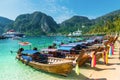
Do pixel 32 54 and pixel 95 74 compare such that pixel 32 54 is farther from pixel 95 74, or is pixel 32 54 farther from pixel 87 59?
pixel 95 74

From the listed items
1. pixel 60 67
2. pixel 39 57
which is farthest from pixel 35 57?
pixel 60 67

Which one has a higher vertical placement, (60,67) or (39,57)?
(39,57)

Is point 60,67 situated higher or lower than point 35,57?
lower

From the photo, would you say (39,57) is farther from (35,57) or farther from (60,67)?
(60,67)

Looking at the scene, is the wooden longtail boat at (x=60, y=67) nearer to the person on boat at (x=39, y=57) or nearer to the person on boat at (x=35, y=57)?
the person on boat at (x=39, y=57)

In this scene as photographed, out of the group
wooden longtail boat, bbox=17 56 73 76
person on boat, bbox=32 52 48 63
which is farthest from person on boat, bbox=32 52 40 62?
wooden longtail boat, bbox=17 56 73 76

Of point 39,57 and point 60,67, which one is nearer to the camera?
point 60,67

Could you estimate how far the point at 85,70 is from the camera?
22.7 m

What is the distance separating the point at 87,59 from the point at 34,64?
616 cm

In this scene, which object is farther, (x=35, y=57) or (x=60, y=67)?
(x=35, y=57)

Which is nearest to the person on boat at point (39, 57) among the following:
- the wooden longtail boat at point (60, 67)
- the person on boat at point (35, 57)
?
the person on boat at point (35, 57)

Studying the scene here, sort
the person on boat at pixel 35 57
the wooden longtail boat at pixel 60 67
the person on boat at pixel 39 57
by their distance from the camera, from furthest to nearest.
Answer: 1. the person on boat at pixel 35 57
2. the person on boat at pixel 39 57
3. the wooden longtail boat at pixel 60 67

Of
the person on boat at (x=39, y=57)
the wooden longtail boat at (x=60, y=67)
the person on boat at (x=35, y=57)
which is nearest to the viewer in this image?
the wooden longtail boat at (x=60, y=67)

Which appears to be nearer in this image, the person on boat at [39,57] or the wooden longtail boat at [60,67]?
the wooden longtail boat at [60,67]
